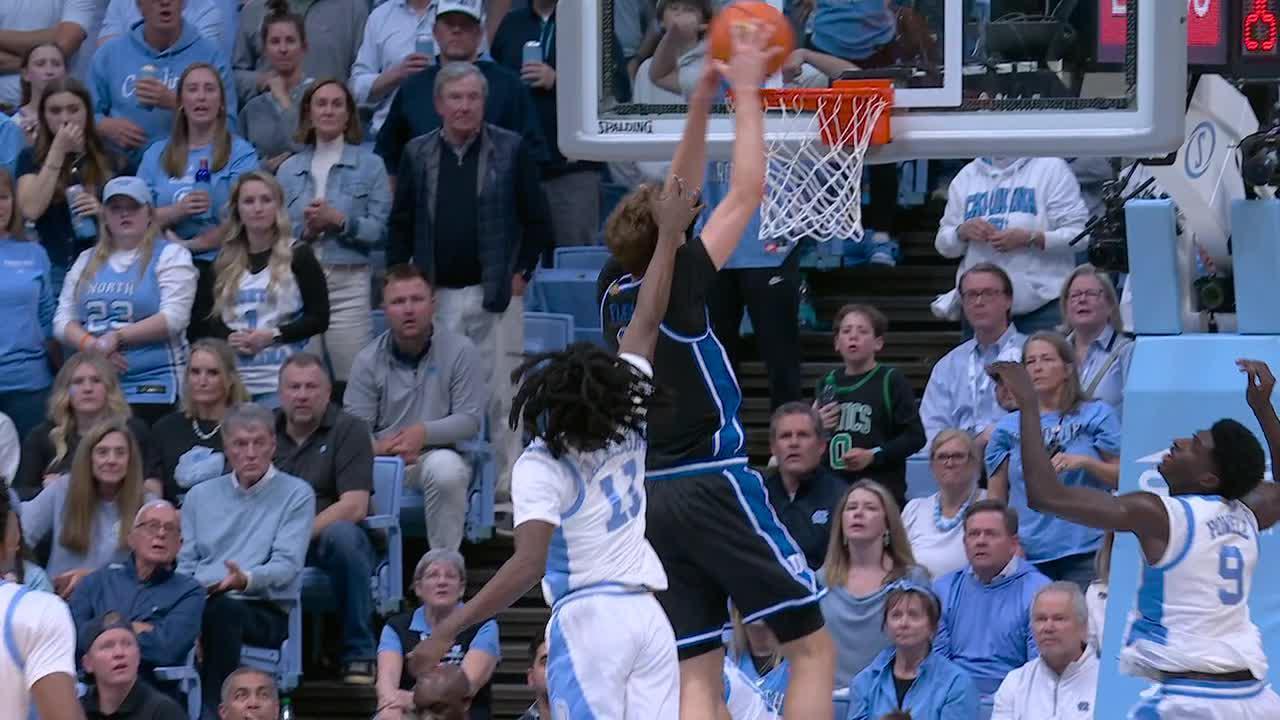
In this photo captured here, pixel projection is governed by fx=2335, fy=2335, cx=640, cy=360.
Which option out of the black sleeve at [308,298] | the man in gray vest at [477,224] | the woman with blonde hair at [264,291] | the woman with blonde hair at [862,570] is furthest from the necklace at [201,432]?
the woman with blonde hair at [862,570]

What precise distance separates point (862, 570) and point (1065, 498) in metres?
2.78

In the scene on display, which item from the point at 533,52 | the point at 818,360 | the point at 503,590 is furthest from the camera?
the point at 533,52

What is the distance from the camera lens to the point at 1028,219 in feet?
37.3

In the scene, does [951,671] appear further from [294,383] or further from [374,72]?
[374,72]

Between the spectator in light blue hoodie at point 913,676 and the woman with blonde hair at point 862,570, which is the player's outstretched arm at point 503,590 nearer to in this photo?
the spectator in light blue hoodie at point 913,676

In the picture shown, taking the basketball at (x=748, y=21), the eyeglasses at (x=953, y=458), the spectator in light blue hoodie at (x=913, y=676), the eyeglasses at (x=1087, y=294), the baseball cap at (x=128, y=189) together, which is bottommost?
the spectator in light blue hoodie at (x=913, y=676)

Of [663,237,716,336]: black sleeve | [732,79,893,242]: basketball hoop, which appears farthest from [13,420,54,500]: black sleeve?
[663,237,716,336]: black sleeve

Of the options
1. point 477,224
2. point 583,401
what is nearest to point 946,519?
point 477,224

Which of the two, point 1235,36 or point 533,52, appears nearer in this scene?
point 1235,36

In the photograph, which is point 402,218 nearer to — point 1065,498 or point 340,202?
point 340,202

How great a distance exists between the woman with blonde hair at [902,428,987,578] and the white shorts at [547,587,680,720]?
368 centimetres

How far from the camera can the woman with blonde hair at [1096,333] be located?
1059 cm

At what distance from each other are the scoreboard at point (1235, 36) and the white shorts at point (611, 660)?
11.0 feet

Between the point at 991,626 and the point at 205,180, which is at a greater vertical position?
the point at 205,180
